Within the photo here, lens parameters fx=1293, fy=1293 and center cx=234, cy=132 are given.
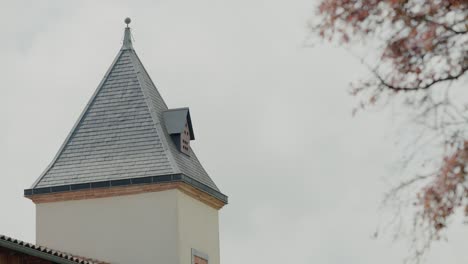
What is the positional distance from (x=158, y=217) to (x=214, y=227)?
7.82 ft

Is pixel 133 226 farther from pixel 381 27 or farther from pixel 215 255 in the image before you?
pixel 381 27

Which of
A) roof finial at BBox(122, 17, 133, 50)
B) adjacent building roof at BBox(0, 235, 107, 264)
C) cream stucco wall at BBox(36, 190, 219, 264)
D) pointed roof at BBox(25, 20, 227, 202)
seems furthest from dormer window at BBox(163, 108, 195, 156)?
adjacent building roof at BBox(0, 235, 107, 264)

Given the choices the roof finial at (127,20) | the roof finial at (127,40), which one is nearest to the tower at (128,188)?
the roof finial at (127,40)

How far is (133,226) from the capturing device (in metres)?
27.7

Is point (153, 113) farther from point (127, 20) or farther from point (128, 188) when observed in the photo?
point (127, 20)

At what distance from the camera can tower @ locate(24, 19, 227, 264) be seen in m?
27.6

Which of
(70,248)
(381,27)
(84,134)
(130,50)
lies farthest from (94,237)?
(381,27)

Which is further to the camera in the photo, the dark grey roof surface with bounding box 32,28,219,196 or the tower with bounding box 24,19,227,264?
the dark grey roof surface with bounding box 32,28,219,196

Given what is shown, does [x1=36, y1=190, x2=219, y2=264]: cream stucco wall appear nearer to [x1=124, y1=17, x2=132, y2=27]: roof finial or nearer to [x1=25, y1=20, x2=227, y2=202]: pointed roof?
[x1=25, y1=20, x2=227, y2=202]: pointed roof

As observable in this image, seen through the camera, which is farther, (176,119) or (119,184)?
(176,119)

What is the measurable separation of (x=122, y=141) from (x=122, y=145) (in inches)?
4.6

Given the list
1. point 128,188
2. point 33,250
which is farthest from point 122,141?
point 33,250

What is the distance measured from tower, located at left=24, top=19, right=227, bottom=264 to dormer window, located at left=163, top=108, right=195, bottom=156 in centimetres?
2

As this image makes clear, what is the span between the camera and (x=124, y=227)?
27.7 meters
